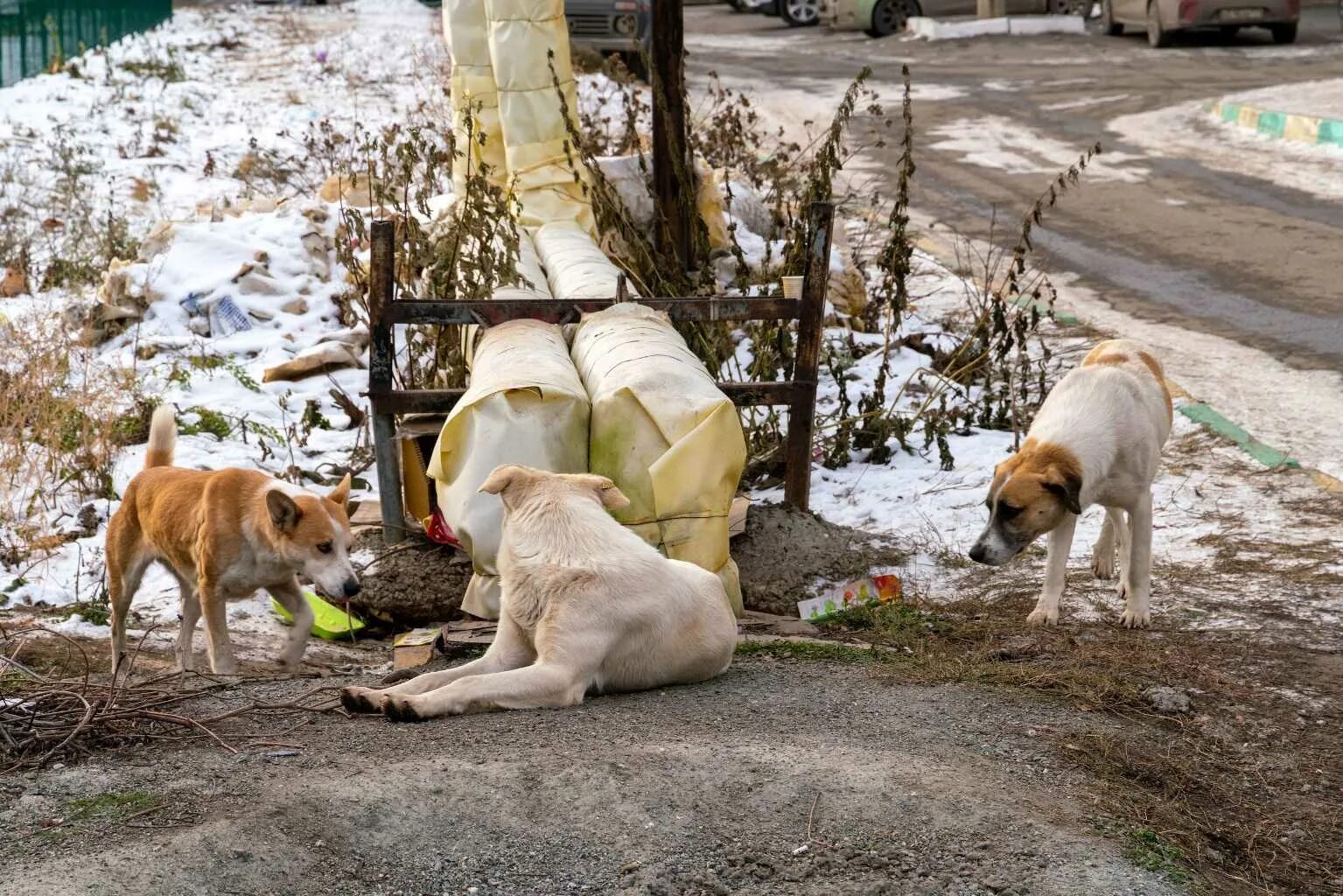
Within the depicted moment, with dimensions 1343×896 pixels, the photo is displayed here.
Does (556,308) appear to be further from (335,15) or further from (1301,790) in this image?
(335,15)

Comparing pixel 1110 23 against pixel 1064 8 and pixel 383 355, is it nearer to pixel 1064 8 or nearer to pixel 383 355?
pixel 1064 8

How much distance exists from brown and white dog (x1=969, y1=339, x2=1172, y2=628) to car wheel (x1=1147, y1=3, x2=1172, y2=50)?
781 inches

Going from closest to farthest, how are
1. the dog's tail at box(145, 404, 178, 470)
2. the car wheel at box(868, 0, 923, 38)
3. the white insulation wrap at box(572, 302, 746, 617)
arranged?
the white insulation wrap at box(572, 302, 746, 617) → the dog's tail at box(145, 404, 178, 470) → the car wheel at box(868, 0, 923, 38)

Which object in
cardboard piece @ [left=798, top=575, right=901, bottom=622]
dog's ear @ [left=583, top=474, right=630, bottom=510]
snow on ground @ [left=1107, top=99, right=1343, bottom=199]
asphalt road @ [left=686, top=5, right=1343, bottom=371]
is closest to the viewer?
dog's ear @ [left=583, top=474, right=630, bottom=510]

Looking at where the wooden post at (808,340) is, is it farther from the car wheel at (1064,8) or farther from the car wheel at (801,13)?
the car wheel at (801,13)

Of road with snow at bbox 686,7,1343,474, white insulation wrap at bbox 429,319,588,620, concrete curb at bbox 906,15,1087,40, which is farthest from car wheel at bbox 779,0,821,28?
white insulation wrap at bbox 429,319,588,620

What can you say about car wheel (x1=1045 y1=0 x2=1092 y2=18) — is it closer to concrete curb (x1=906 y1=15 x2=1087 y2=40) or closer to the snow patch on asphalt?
concrete curb (x1=906 y1=15 x2=1087 y2=40)

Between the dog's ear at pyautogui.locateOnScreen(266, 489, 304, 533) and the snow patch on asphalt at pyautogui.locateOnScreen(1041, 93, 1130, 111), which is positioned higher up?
the snow patch on asphalt at pyautogui.locateOnScreen(1041, 93, 1130, 111)

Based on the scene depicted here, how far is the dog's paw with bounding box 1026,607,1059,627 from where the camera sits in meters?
5.85

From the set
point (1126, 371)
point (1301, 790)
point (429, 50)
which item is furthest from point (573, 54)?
point (1301, 790)

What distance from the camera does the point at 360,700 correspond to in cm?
456

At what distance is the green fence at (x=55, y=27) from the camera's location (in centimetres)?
2248

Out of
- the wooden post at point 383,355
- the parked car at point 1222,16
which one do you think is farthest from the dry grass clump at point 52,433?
the parked car at point 1222,16

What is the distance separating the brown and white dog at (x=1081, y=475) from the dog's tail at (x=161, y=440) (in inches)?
133
